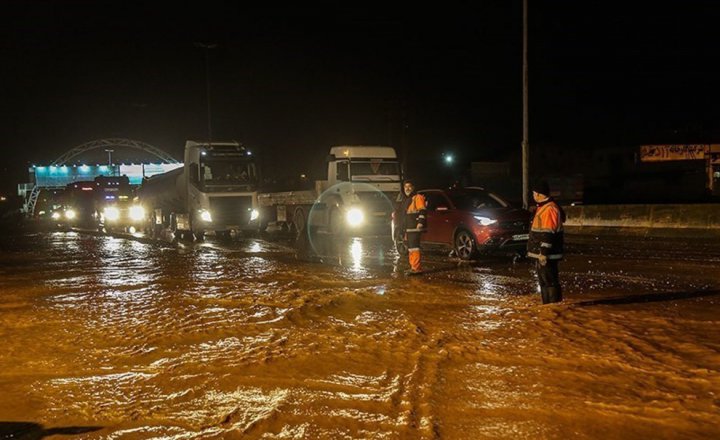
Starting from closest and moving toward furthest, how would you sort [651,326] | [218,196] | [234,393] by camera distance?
1. [234,393]
2. [651,326]
3. [218,196]

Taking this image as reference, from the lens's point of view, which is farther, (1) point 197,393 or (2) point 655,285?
(2) point 655,285

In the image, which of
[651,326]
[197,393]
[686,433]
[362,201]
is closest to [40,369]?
[197,393]

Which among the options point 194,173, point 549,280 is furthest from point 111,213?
point 549,280

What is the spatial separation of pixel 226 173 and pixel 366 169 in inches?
204

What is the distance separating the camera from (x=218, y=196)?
2205 centimetres

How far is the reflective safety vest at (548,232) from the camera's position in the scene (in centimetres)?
818

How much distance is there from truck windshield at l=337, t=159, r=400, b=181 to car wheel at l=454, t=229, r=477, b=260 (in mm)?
7146

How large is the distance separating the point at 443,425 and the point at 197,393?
217 centimetres

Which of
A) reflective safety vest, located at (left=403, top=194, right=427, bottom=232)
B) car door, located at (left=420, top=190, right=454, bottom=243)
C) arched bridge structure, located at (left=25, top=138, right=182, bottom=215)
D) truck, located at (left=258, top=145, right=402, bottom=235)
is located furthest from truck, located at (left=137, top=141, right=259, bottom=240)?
arched bridge structure, located at (left=25, top=138, right=182, bottom=215)

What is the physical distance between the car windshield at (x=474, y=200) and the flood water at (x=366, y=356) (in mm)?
2358

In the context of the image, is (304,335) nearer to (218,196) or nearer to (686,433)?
(686,433)

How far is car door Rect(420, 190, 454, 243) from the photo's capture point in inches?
569

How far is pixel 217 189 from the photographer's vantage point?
22.2 m

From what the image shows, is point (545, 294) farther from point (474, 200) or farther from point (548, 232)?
point (474, 200)
